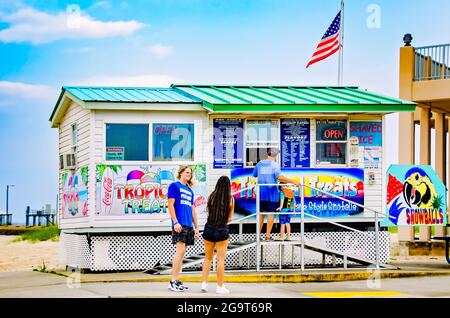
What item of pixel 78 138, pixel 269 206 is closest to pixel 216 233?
pixel 269 206

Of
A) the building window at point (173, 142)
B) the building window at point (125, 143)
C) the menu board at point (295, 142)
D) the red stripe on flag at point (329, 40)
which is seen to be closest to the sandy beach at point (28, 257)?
the building window at point (125, 143)

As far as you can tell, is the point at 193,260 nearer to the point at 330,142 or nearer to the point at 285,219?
the point at 285,219

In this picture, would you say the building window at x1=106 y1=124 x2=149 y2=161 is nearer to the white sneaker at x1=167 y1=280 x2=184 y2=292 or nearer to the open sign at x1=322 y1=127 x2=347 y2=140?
the open sign at x1=322 y1=127 x2=347 y2=140

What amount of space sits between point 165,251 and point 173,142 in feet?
7.49

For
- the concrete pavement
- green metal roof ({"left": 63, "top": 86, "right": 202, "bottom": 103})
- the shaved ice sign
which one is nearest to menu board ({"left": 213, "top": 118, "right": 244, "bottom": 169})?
green metal roof ({"left": 63, "top": 86, "right": 202, "bottom": 103})

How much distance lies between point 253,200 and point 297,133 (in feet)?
5.72

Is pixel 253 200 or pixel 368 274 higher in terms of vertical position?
pixel 253 200

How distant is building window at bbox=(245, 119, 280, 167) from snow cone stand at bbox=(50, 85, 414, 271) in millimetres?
21

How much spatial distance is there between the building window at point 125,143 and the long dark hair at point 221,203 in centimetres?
584

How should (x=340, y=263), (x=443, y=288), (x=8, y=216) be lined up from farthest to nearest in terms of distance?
1. (x=8, y=216)
2. (x=340, y=263)
3. (x=443, y=288)

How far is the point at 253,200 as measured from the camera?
2034cm

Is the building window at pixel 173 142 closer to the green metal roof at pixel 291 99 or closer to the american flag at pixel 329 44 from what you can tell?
the green metal roof at pixel 291 99
